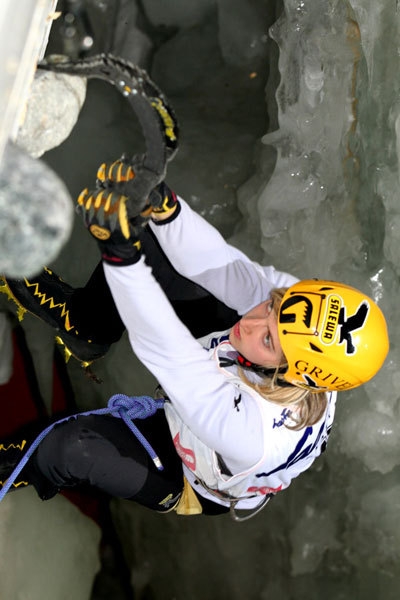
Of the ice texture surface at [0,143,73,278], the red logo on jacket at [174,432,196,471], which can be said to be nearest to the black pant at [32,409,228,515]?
the red logo on jacket at [174,432,196,471]

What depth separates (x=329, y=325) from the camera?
137cm

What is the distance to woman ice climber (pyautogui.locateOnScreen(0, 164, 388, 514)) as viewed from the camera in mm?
1192

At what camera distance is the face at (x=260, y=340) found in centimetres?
138

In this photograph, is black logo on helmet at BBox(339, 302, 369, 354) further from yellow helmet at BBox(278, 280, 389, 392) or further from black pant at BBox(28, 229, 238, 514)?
black pant at BBox(28, 229, 238, 514)

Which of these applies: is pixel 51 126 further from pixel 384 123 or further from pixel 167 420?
pixel 384 123

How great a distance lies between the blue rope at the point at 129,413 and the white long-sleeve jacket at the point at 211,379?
6 cm

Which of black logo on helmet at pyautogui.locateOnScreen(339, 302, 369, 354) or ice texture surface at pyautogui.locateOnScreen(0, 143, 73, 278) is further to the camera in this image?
black logo on helmet at pyautogui.locateOnScreen(339, 302, 369, 354)

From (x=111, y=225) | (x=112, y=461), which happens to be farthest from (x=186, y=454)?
(x=111, y=225)

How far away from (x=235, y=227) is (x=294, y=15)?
2.51ft

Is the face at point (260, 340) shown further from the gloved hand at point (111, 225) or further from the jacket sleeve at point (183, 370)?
the gloved hand at point (111, 225)

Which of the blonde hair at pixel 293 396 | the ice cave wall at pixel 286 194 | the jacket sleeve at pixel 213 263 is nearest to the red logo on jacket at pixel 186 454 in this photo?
the blonde hair at pixel 293 396

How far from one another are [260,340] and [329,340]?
0.15m

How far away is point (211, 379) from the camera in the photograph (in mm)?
1263

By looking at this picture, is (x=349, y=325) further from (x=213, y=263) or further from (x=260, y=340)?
(x=213, y=263)
